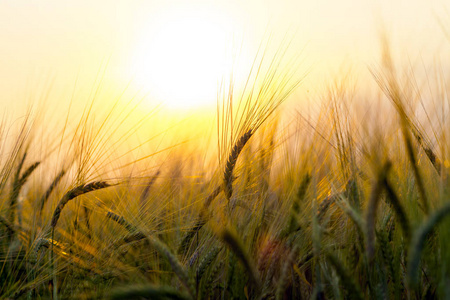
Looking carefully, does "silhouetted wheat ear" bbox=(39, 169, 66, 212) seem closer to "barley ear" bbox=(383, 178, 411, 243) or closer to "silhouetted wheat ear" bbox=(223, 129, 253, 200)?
"silhouetted wheat ear" bbox=(223, 129, 253, 200)

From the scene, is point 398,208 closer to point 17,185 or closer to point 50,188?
point 50,188

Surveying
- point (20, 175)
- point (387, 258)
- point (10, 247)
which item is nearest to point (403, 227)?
point (387, 258)

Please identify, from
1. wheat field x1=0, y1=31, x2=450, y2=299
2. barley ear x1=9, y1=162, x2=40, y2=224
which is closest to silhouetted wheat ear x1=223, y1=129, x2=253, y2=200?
wheat field x1=0, y1=31, x2=450, y2=299

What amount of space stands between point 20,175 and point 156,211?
2.41 ft

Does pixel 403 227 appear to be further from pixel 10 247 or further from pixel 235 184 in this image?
pixel 10 247

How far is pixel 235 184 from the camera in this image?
141cm

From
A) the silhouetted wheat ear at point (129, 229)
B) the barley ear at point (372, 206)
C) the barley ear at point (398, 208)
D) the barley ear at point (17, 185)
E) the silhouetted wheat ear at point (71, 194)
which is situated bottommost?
the barley ear at point (398, 208)

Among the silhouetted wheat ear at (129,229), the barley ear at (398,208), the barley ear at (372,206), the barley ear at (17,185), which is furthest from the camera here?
the barley ear at (17,185)

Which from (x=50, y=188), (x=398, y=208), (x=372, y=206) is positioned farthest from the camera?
(x=50, y=188)

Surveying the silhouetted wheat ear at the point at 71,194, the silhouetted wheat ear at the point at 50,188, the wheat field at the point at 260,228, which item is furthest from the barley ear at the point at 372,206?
the silhouetted wheat ear at the point at 50,188

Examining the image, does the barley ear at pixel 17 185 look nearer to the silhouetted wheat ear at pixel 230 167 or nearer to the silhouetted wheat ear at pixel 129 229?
the silhouetted wheat ear at pixel 129 229

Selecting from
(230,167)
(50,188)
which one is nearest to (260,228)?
(230,167)

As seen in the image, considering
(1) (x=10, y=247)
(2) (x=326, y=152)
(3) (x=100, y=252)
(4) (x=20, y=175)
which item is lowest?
(2) (x=326, y=152)

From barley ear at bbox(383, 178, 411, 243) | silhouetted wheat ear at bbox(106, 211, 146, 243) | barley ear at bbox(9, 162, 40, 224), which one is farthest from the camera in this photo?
barley ear at bbox(9, 162, 40, 224)
